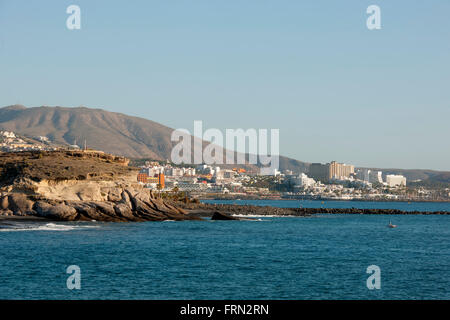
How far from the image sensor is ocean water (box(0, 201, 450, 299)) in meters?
30.5

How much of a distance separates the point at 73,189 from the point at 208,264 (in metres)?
39.2

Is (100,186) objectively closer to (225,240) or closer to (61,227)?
(61,227)

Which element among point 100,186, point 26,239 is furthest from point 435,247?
point 100,186

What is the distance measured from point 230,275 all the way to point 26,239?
73.2 feet

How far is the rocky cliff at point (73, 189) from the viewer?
70938mm

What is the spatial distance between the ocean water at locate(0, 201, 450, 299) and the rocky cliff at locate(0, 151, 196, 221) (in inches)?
259

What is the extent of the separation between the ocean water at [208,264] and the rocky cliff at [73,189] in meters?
6.57
